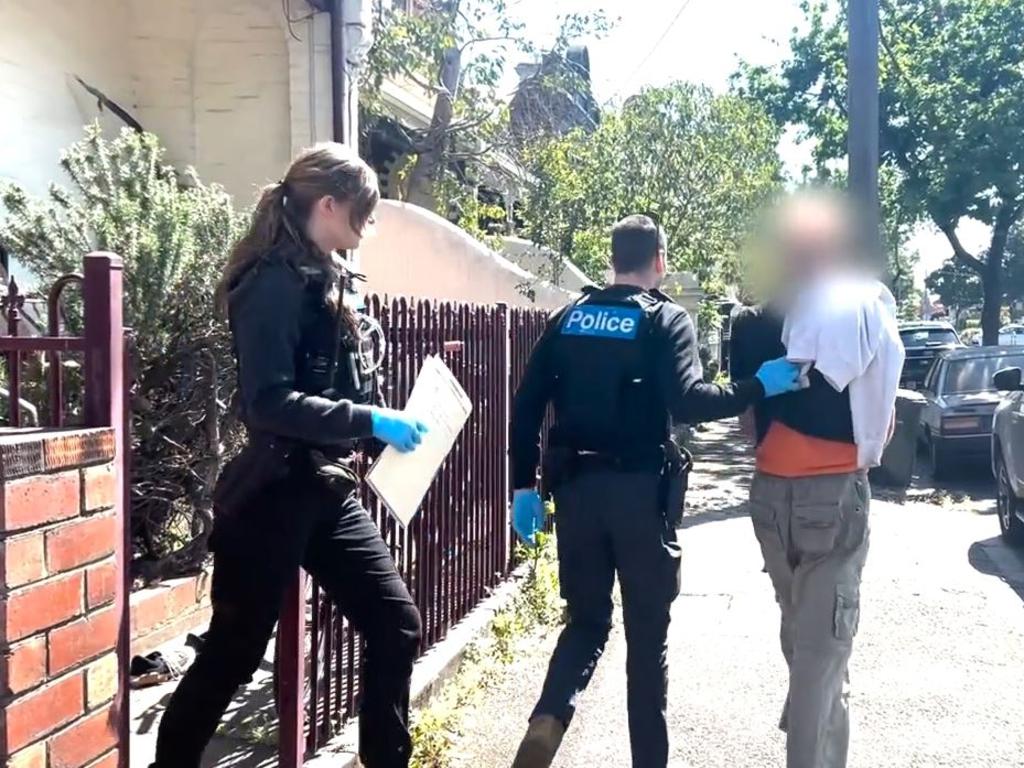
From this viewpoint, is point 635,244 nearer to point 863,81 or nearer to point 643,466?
point 643,466

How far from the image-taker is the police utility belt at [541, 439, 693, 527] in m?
3.78

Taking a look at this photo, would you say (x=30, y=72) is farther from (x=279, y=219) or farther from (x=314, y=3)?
(x=279, y=219)

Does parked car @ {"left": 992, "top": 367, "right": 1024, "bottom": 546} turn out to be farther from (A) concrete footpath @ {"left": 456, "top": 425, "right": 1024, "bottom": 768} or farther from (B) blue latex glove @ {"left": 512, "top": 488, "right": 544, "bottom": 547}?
(B) blue latex glove @ {"left": 512, "top": 488, "right": 544, "bottom": 547}

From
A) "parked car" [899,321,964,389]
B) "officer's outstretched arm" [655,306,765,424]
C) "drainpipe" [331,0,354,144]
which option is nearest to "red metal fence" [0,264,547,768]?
"officer's outstretched arm" [655,306,765,424]

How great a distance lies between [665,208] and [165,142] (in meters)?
8.23

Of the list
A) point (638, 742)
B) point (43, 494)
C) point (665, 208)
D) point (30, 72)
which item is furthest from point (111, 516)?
point (665, 208)

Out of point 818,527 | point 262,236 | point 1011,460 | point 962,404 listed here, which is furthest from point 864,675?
point 962,404

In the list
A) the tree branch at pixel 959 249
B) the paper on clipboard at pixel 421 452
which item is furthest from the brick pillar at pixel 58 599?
the tree branch at pixel 959 249

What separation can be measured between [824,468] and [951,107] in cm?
2175

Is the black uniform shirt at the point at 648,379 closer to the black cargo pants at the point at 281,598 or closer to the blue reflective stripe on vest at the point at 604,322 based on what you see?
the blue reflective stripe on vest at the point at 604,322

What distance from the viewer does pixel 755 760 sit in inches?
174

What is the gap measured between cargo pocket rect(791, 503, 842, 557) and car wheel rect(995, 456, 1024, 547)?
5.39 metres

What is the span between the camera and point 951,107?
2327cm

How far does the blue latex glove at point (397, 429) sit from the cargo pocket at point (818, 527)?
144 cm
